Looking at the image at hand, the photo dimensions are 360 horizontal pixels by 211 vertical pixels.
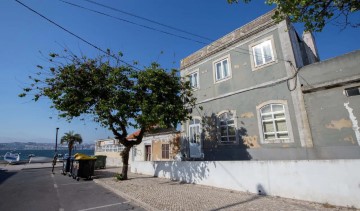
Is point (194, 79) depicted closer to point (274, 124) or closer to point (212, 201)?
point (274, 124)

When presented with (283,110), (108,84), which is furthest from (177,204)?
(108,84)

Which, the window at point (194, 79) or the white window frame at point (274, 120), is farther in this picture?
the window at point (194, 79)

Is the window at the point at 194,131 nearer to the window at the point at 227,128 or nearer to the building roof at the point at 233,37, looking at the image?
the window at the point at 227,128

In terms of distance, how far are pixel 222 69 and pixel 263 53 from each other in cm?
307

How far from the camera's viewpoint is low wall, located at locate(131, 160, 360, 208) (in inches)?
247

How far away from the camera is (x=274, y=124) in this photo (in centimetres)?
1060

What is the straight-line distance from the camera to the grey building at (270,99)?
872 cm

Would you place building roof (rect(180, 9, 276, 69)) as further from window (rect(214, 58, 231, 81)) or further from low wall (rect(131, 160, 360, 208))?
low wall (rect(131, 160, 360, 208))

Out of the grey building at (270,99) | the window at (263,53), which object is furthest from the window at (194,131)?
the window at (263,53)

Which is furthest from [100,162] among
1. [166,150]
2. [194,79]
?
[194,79]

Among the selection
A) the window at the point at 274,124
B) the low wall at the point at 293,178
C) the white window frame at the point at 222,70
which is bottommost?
the low wall at the point at 293,178

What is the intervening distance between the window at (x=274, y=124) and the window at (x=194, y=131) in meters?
5.29

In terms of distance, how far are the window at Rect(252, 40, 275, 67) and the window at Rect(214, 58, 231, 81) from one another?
1.97 meters

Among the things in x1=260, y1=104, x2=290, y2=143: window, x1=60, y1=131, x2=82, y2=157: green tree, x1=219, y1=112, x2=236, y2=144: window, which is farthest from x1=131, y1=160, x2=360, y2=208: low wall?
x1=60, y1=131, x2=82, y2=157: green tree
